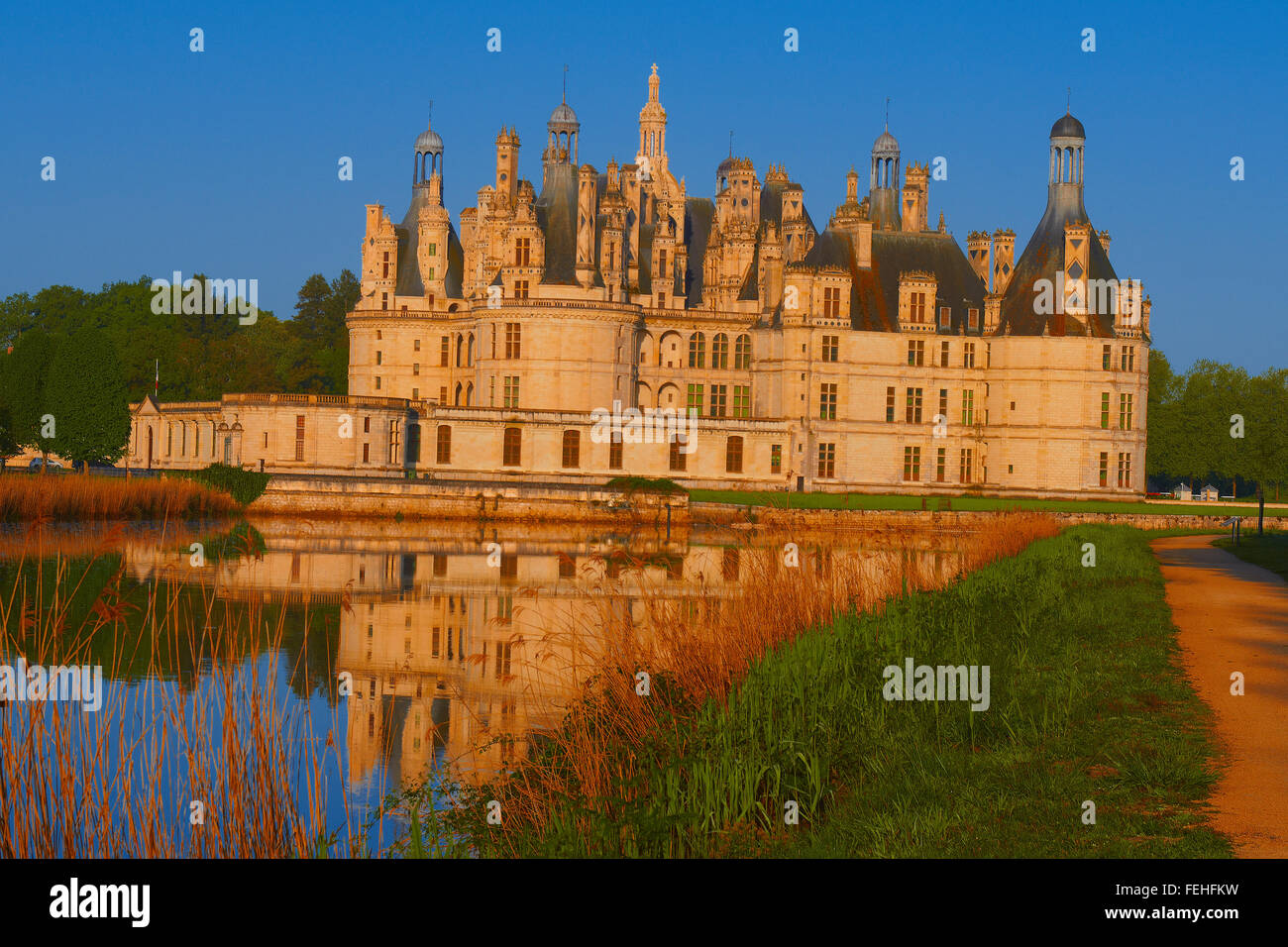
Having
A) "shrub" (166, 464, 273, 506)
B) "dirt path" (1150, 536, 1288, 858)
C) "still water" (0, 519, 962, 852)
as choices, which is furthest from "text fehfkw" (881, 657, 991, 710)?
"shrub" (166, 464, 273, 506)

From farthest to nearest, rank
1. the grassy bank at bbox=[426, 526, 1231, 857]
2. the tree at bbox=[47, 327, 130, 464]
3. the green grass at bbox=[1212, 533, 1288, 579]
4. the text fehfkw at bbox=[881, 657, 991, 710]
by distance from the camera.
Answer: the tree at bbox=[47, 327, 130, 464] < the green grass at bbox=[1212, 533, 1288, 579] < the text fehfkw at bbox=[881, 657, 991, 710] < the grassy bank at bbox=[426, 526, 1231, 857]

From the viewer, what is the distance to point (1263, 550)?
1142 inches

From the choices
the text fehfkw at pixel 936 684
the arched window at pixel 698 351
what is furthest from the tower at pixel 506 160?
the text fehfkw at pixel 936 684

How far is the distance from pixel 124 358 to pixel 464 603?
6622 cm

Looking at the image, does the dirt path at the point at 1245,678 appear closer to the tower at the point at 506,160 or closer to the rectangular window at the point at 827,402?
the rectangular window at the point at 827,402

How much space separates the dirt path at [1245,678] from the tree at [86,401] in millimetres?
49002

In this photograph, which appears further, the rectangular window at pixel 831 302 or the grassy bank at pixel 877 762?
the rectangular window at pixel 831 302

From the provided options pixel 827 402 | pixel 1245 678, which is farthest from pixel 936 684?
pixel 827 402

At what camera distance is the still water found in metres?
10.5

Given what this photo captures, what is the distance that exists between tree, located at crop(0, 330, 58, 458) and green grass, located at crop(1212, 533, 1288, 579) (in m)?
48.7

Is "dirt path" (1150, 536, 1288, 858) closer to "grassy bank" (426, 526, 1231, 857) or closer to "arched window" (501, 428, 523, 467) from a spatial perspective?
"grassy bank" (426, 526, 1231, 857)

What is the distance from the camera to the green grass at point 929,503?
47.0 metres

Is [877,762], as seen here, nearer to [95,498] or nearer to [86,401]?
[95,498]
